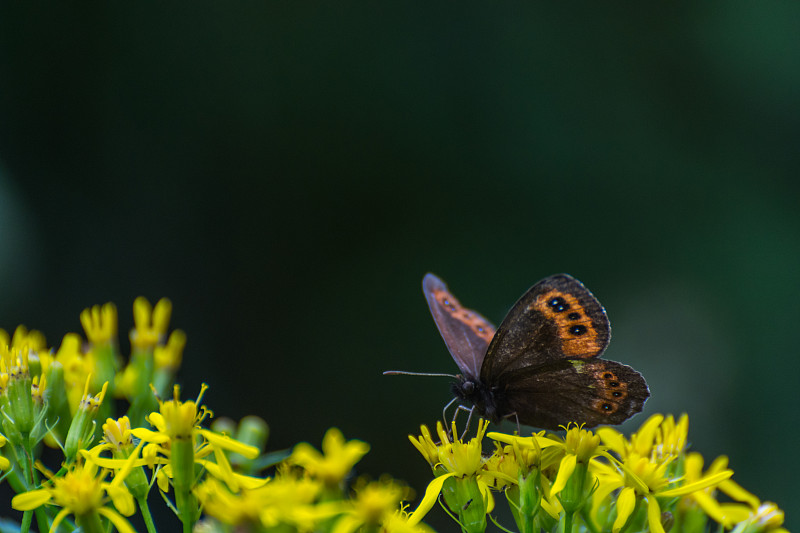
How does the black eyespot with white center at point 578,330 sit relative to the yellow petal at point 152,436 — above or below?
below

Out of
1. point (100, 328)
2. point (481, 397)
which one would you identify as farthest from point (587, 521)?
point (100, 328)

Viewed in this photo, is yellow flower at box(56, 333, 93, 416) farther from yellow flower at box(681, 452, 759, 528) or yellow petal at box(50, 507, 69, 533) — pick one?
yellow flower at box(681, 452, 759, 528)

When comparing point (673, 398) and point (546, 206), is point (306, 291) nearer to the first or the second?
point (546, 206)

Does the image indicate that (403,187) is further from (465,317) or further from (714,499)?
(714,499)

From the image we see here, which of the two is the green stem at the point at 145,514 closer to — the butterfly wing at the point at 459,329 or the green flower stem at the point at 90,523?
the green flower stem at the point at 90,523

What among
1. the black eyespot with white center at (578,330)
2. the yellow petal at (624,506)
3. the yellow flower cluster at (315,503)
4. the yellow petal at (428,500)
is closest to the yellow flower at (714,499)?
the yellow petal at (624,506)
